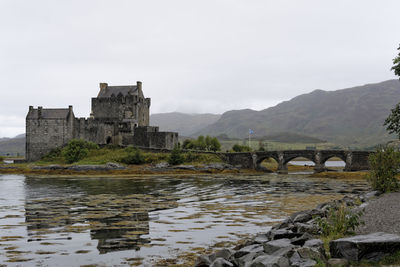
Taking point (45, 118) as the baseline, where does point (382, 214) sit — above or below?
below

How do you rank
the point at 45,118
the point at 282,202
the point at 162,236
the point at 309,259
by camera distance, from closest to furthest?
1. the point at 309,259
2. the point at 162,236
3. the point at 282,202
4. the point at 45,118

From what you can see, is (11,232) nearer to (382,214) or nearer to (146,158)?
(382,214)

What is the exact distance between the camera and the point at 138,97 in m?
87.9

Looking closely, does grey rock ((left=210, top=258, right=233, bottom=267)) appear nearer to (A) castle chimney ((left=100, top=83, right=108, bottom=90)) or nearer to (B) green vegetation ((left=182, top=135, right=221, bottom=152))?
(B) green vegetation ((left=182, top=135, right=221, bottom=152))

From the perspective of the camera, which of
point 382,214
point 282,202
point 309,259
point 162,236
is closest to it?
point 309,259

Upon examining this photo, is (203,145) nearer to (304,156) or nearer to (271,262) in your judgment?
(304,156)

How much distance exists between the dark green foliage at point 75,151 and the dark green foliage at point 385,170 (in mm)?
61470

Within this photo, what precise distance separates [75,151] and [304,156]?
159 feet

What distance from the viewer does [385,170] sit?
26594 mm

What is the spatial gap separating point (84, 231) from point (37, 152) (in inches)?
2872

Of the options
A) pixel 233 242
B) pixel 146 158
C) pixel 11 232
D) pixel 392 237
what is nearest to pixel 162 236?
pixel 233 242

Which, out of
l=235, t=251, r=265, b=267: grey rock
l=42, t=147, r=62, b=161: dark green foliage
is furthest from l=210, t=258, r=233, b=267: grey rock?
l=42, t=147, r=62, b=161: dark green foliage

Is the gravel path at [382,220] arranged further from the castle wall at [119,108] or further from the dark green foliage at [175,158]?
the castle wall at [119,108]

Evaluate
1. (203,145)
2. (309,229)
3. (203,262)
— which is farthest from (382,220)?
(203,145)
